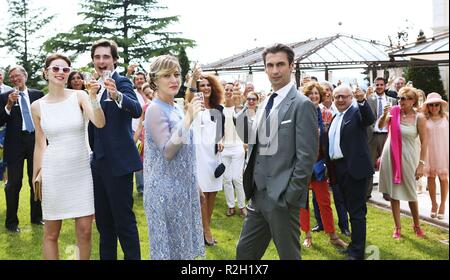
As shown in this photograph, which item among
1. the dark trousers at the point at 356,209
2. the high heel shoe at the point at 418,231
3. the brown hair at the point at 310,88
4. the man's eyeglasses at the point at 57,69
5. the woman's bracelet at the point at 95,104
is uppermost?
the man's eyeglasses at the point at 57,69

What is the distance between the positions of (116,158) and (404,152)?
361 centimetres

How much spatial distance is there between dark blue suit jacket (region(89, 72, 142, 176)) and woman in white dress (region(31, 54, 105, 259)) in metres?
0.13

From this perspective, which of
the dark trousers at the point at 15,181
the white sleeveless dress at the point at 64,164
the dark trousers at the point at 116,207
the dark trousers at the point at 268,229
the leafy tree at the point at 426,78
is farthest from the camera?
the leafy tree at the point at 426,78

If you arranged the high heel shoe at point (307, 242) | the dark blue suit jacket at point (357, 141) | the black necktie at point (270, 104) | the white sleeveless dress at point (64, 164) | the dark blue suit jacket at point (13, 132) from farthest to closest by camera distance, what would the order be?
the dark blue suit jacket at point (13, 132), the high heel shoe at point (307, 242), the dark blue suit jacket at point (357, 141), the white sleeveless dress at point (64, 164), the black necktie at point (270, 104)

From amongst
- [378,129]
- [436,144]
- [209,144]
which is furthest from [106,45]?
[378,129]

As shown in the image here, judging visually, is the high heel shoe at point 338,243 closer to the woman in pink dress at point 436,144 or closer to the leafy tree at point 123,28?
the woman in pink dress at point 436,144

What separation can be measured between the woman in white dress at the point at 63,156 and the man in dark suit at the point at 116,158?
0.12 m

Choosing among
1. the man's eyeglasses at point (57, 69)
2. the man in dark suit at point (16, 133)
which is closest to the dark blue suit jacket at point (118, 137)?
the man's eyeglasses at point (57, 69)

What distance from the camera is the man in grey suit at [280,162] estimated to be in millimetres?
3143

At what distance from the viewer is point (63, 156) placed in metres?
3.75

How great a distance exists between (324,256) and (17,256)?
10.8 ft

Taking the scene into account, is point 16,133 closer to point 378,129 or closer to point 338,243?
point 338,243

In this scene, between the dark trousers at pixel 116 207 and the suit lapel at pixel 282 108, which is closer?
the suit lapel at pixel 282 108
